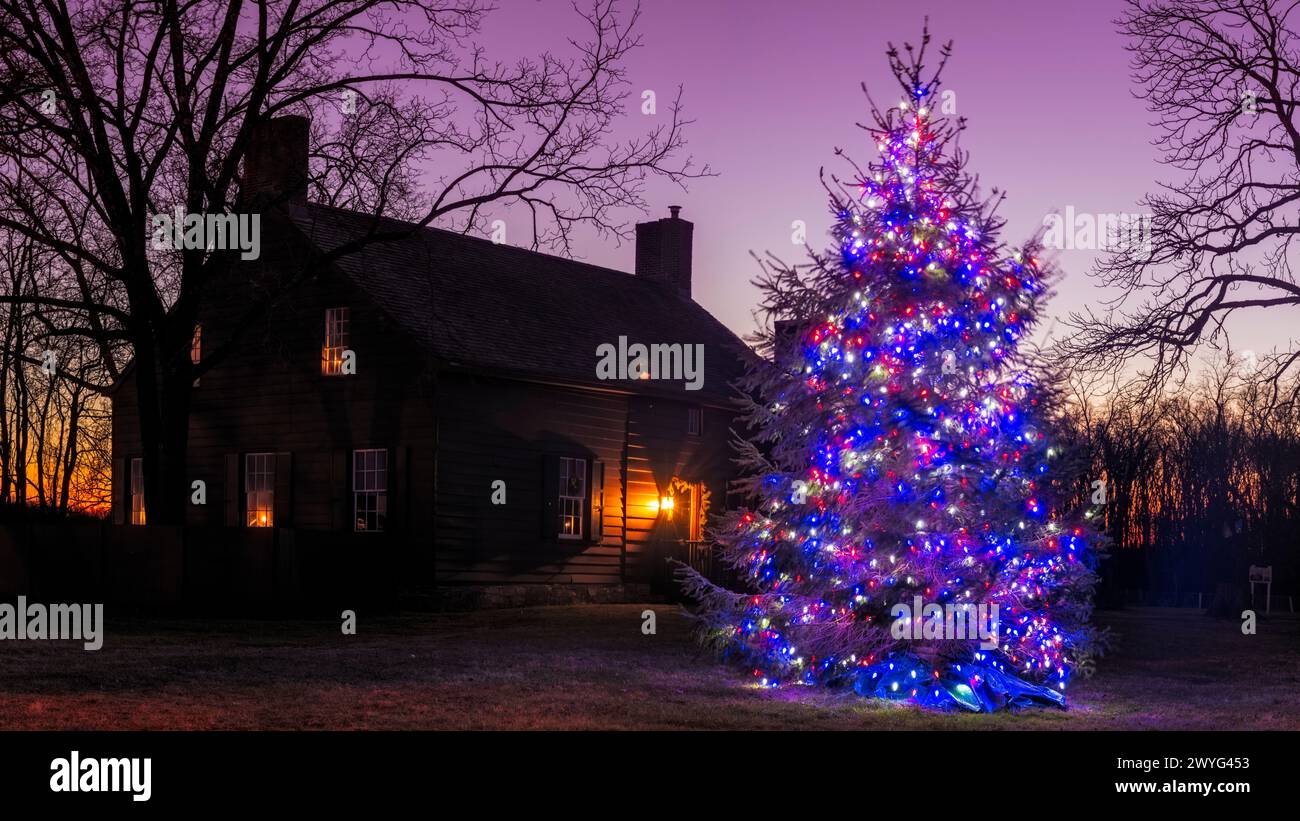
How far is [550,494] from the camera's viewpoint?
28500 mm

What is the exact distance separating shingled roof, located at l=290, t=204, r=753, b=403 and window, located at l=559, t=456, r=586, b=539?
1735 mm

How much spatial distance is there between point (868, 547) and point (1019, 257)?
3192 millimetres

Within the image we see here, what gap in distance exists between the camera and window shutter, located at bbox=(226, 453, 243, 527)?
98.1 ft

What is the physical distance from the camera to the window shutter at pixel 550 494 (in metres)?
28.4

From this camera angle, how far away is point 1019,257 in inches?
552

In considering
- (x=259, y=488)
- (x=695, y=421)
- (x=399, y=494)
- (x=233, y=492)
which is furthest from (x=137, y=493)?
(x=695, y=421)

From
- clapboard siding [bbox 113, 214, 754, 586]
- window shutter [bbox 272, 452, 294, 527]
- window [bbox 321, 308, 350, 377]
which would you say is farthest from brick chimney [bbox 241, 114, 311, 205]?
window shutter [bbox 272, 452, 294, 527]

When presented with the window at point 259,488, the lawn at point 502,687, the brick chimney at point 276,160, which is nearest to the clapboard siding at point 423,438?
the window at point 259,488

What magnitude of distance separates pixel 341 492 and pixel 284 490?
5.94 feet

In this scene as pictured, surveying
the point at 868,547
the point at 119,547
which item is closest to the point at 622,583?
the point at 119,547

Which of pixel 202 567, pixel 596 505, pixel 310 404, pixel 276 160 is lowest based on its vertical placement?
pixel 202 567

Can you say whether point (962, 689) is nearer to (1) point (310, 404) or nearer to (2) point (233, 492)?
(1) point (310, 404)

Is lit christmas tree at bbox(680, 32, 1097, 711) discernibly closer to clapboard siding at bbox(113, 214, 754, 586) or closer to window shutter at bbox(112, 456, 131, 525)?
clapboard siding at bbox(113, 214, 754, 586)

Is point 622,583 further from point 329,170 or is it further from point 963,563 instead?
point 963,563
